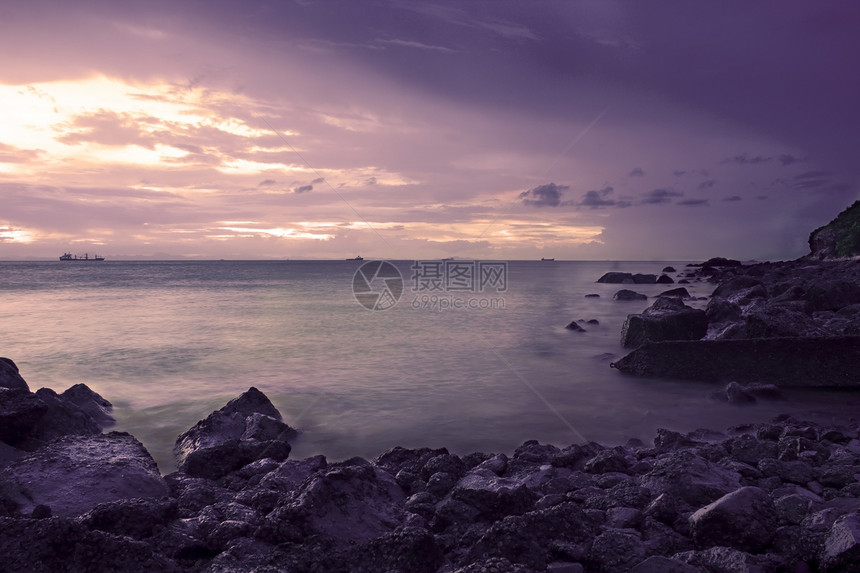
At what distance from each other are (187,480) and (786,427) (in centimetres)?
670

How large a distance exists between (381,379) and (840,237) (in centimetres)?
5864

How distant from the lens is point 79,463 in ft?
15.4

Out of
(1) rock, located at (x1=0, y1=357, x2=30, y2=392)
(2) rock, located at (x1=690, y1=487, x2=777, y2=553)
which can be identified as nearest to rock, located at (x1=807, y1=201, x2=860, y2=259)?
(2) rock, located at (x1=690, y1=487, x2=777, y2=553)

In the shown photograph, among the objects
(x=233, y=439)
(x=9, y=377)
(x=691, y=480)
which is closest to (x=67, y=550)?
(x=233, y=439)

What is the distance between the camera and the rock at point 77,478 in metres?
4.25

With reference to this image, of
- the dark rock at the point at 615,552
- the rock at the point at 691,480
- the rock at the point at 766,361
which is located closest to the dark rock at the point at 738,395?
the rock at the point at 766,361

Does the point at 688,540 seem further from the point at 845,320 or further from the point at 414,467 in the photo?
the point at 845,320

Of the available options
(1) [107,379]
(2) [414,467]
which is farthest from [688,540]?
(1) [107,379]

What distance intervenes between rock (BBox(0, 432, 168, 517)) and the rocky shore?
15mm

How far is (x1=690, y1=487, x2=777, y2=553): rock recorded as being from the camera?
350 cm

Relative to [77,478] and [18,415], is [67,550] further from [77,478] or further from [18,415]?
[18,415]

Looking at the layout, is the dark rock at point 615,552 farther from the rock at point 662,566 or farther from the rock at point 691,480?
the rock at point 691,480

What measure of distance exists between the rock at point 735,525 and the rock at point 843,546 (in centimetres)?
41

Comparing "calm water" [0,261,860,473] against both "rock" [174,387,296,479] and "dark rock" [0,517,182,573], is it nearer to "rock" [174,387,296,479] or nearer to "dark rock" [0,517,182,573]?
"rock" [174,387,296,479]
